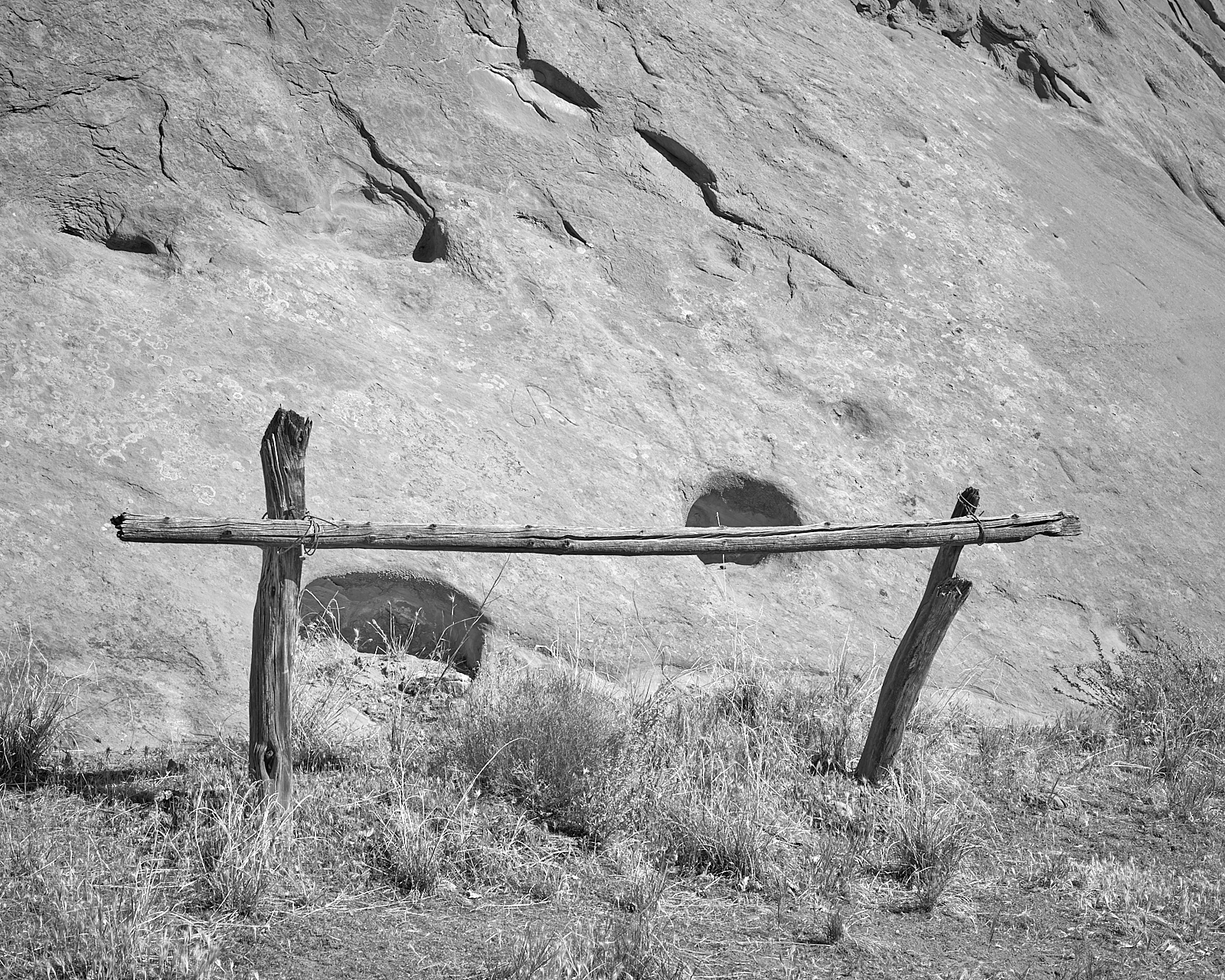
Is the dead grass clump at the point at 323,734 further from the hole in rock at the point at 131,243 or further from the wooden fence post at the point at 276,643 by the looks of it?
the hole in rock at the point at 131,243

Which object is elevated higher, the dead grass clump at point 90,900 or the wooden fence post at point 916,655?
the wooden fence post at point 916,655

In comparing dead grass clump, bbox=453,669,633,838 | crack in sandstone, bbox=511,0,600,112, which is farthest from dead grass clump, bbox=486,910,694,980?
crack in sandstone, bbox=511,0,600,112

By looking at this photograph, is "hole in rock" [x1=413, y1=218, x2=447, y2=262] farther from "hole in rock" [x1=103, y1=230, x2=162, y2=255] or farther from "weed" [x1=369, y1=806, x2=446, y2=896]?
"weed" [x1=369, y1=806, x2=446, y2=896]

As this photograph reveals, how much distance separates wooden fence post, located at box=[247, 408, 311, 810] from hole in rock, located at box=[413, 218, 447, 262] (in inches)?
114

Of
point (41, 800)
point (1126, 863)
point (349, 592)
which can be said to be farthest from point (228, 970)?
point (1126, 863)

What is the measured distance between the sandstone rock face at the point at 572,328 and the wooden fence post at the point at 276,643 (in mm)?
846

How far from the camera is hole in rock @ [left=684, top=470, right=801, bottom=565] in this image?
6680 mm

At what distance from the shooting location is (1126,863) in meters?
5.11

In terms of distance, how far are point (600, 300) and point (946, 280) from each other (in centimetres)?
268

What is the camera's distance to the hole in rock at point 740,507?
6680mm

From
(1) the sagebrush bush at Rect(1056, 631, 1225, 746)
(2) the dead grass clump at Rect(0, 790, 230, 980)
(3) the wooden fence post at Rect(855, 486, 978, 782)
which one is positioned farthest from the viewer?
(1) the sagebrush bush at Rect(1056, 631, 1225, 746)

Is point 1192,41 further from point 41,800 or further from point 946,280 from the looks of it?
point 41,800

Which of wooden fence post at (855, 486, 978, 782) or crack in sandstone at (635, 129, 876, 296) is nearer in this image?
wooden fence post at (855, 486, 978, 782)

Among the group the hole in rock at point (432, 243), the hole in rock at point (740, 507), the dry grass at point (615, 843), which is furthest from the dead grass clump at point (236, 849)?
the hole in rock at point (432, 243)
